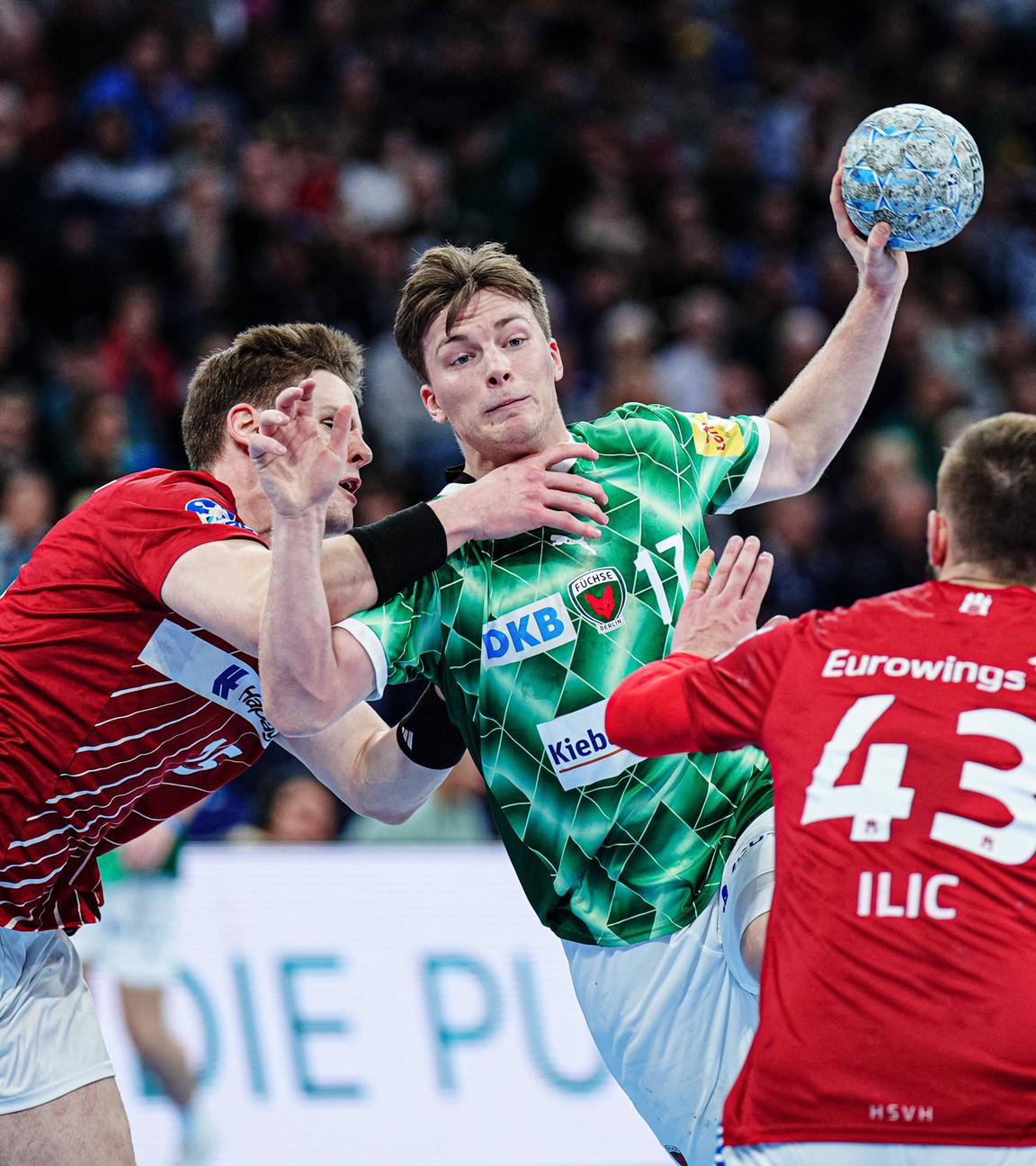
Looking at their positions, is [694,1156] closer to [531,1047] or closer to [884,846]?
[884,846]

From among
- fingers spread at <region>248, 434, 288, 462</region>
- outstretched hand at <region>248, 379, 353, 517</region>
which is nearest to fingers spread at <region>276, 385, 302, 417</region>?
outstretched hand at <region>248, 379, 353, 517</region>

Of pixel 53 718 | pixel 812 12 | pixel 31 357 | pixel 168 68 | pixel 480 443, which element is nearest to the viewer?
pixel 53 718

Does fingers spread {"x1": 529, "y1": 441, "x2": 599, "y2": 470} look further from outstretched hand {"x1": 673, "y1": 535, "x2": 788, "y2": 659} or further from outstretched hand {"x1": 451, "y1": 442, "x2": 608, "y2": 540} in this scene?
outstretched hand {"x1": 673, "y1": 535, "x2": 788, "y2": 659}

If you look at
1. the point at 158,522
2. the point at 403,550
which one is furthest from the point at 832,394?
the point at 158,522

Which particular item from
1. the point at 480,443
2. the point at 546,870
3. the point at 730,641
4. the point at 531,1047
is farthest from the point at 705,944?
the point at 531,1047

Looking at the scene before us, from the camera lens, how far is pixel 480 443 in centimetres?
479

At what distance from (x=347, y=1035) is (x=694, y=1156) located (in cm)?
339

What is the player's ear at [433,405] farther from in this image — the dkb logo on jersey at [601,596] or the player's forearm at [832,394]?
the player's forearm at [832,394]

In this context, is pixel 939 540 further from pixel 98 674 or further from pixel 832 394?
pixel 98 674

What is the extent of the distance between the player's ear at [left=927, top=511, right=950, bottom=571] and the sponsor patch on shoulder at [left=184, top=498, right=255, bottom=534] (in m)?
1.85

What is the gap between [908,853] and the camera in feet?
10.8

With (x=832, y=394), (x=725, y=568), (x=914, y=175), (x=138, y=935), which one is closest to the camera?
(x=725, y=568)

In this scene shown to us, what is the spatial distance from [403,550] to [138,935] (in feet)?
13.1

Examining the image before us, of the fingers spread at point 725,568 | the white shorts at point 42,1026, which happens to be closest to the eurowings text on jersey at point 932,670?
the fingers spread at point 725,568
